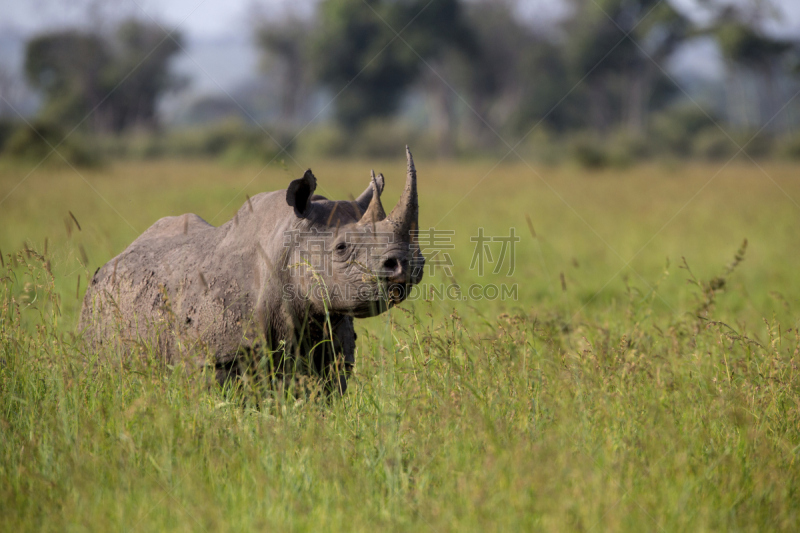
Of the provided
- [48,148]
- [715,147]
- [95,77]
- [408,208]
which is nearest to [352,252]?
[408,208]

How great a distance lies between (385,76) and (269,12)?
14141mm

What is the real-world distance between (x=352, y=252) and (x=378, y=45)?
145 ft

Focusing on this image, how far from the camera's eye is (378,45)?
45938 mm

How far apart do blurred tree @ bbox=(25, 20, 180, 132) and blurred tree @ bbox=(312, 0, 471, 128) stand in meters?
9.46

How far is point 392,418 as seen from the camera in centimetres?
377

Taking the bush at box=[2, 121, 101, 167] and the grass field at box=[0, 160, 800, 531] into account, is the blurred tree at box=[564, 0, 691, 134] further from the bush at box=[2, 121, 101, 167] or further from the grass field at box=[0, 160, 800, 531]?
the grass field at box=[0, 160, 800, 531]

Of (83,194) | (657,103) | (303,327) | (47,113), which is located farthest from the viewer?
(657,103)

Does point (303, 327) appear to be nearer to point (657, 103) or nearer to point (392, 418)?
point (392, 418)

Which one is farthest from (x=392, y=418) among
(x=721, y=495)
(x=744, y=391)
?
(x=744, y=391)

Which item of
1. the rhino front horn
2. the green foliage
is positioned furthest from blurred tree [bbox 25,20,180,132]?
the rhino front horn

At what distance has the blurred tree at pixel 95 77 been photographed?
4503 centimetres

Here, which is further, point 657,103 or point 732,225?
point 657,103

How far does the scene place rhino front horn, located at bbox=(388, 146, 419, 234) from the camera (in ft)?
12.5

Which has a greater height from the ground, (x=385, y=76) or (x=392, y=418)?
(x=385, y=76)
